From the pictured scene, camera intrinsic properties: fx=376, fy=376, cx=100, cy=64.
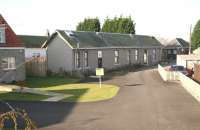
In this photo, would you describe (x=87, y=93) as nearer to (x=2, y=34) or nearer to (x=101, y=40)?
(x=2, y=34)

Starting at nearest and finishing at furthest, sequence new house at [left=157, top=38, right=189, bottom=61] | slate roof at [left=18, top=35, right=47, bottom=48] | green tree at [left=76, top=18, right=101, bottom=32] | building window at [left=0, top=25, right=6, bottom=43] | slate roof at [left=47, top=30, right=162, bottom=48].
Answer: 1. building window at [left=0, top=25, right=6, bottom=43]
2. slate roof at [left=47, top=30, right=162, bottom=48]
3. slate roof at [left=18, top=35, right=47, bottom=48]
4. new house at [left=157, top=38, right=189, bottom=61]
5. green tree at [left=76, top=18, right=101, bottom=32]

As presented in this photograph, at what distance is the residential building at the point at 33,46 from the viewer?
5872 cm

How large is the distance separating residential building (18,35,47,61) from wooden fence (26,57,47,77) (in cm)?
1124

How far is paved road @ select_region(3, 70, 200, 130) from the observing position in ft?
56.6

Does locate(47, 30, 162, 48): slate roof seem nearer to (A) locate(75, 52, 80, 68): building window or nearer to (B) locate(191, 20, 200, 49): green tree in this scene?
(A) locate(75, 52, 80, 68): building window

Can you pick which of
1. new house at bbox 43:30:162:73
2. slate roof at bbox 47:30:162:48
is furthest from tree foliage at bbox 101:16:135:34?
new house at bbox 43:30:162:73

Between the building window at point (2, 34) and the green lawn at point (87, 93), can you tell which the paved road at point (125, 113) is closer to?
the green lawn at point (87, 93)

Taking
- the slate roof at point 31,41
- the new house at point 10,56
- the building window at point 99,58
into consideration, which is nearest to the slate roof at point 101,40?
the building window at point 99,58

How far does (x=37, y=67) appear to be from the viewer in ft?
147

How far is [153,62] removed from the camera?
69062 mm

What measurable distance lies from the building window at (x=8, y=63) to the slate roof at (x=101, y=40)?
31.0 ft

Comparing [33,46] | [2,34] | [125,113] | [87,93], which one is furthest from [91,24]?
[125,113]

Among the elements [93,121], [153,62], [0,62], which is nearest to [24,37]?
[153,62]

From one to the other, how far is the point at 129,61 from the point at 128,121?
4079cm
